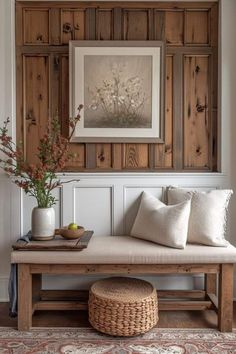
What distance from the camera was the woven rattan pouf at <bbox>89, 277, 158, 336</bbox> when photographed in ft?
8.04

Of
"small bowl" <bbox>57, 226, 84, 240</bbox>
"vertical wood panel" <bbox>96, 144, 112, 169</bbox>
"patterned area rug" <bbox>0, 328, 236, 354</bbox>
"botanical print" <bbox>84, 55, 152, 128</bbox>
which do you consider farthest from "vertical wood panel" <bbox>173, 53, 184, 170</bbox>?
"patterned area rug" <bbox>0, 328, 236, 354</bbox>

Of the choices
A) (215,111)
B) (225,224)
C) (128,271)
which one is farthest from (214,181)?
(128,271)

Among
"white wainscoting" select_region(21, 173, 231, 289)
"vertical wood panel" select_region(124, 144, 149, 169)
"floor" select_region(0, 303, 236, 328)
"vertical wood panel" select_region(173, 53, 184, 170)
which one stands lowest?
"floor" select_region(0, 303, 236, 328)

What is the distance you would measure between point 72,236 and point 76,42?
5.49 feet

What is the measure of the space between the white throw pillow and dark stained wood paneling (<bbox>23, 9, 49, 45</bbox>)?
1900mm

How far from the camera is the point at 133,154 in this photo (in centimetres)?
324

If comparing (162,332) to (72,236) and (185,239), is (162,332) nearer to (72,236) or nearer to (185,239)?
(185,239)

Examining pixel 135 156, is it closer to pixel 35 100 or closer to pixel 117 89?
pixel 117 89

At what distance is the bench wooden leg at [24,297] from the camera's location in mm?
2578

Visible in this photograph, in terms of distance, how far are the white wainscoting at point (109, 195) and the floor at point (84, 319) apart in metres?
0.70

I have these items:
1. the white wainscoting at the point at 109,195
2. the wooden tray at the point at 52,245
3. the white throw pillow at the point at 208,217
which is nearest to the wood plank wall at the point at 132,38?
the white wainscoting at the point at 109,195

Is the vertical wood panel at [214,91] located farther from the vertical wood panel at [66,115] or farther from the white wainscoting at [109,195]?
the vertical wood panel at [66,115]

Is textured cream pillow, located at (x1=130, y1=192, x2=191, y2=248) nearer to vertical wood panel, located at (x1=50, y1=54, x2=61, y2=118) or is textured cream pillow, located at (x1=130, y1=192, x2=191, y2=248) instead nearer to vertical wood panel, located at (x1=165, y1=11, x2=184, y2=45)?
vertical wood panel, located at (x1=50, y1=54, x2=61, y2=118)

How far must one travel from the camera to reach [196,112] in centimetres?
322
